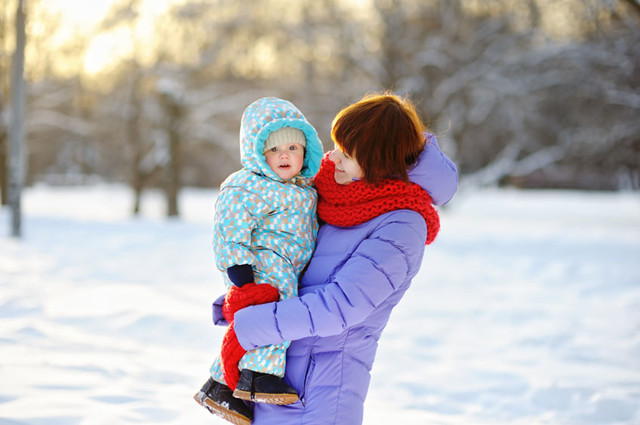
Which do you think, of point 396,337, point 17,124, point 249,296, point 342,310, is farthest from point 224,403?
point 17,124

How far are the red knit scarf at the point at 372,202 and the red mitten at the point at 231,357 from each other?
0.49 meters

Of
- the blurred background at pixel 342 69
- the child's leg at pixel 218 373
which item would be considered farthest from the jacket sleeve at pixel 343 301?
the blurred background at pixel 342 69

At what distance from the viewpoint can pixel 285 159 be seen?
1896 mm

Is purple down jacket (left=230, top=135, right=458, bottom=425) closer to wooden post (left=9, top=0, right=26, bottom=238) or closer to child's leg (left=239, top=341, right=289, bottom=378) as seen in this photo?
child's leg (left=239, top=341, right=289, bottom=378)

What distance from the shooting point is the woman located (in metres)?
1.65

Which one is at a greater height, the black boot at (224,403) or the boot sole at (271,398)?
the boot sole at (271,398)

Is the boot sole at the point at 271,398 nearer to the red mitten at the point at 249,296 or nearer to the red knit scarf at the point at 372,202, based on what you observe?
the red mitten at the point at 249,296

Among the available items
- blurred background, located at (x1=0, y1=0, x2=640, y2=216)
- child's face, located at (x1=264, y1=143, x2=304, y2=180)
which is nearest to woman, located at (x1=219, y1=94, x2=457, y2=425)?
child's face, located at (x1=264, y1=143, x2=304, y2=180)

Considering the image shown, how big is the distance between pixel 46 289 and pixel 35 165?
27.6 meters

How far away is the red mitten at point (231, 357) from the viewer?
1777 mm

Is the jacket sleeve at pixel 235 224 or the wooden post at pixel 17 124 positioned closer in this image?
the jacket sleeve at pixel 235 224

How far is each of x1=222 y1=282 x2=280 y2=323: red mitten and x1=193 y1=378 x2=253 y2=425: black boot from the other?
0.28 meters

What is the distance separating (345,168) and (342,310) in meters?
0.47

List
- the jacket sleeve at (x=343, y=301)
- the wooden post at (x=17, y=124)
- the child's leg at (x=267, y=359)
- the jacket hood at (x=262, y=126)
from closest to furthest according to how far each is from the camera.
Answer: the jacket sleeve at (x=343, y=301) → the child's leg at (x=267, y=359) → the jacket hood at (x=262, y=126) → the wooden post at (x=17, y=124)
